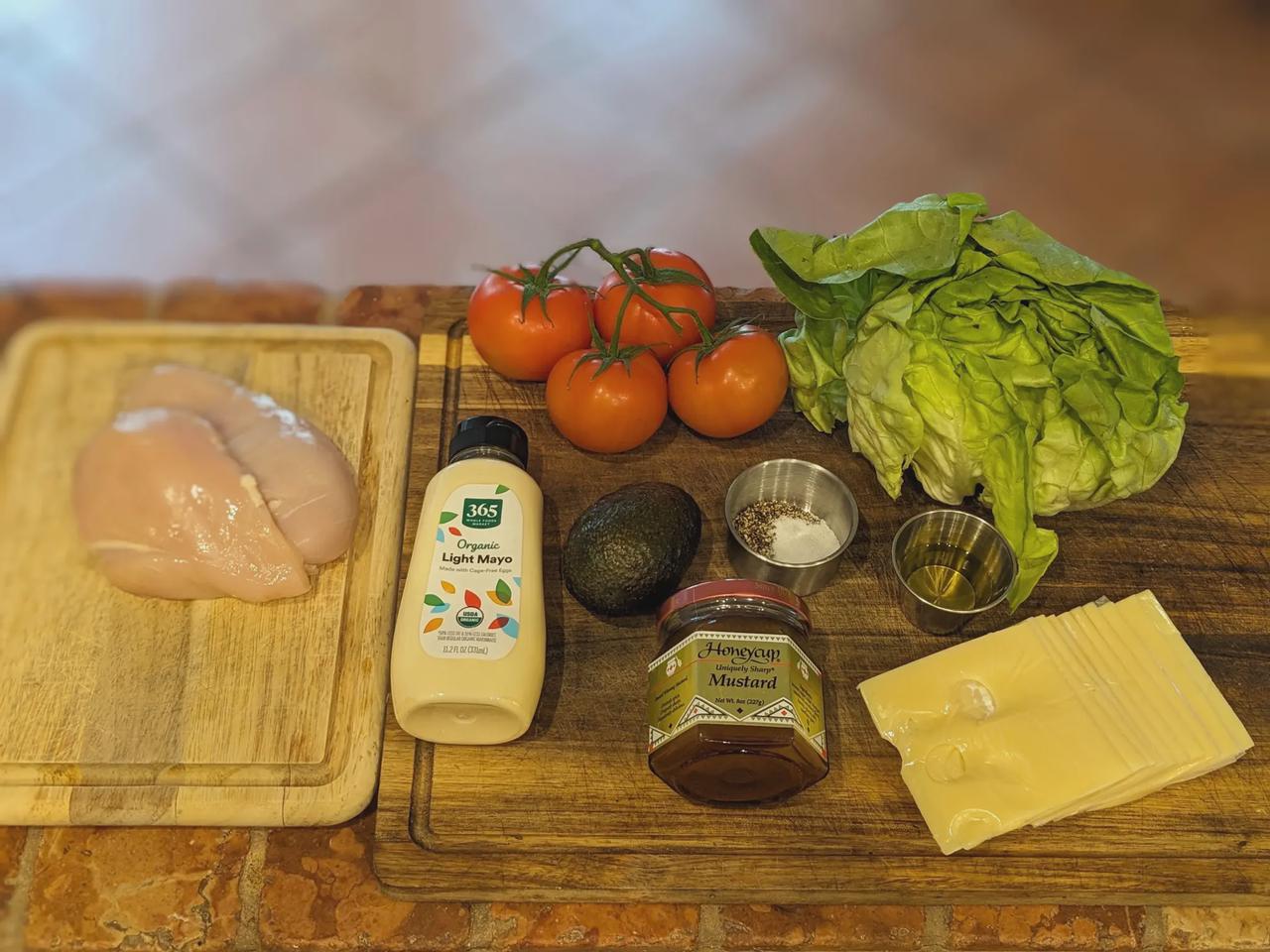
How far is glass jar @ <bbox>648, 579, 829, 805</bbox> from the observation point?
136 cm

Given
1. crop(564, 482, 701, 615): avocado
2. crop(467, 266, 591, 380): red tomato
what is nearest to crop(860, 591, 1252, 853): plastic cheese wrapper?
crop(564, 482, 701, 615): avocado

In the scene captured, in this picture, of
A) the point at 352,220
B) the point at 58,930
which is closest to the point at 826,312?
the point at 58,930

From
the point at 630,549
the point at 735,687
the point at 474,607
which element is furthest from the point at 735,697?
the point at 474,607

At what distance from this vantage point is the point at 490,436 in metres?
1.60

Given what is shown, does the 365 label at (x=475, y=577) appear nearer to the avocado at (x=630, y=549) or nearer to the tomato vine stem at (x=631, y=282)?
the avocado at (x=630, y=549)

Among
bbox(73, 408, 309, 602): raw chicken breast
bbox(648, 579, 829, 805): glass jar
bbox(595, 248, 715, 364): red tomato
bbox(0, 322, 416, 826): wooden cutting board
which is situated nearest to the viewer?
bbox(648, 579, 829, 805): glass jar

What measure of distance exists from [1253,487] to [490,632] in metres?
1.30

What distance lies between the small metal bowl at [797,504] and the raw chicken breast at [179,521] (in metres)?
0.66

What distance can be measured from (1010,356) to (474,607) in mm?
863

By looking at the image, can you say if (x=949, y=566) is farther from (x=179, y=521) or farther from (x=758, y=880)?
(x=179, y=521)

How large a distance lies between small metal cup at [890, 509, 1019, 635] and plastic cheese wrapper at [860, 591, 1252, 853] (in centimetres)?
8

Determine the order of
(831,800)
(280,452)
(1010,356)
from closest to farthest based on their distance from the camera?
1. (831,800)
2. (1010,356)
3. (280,452)

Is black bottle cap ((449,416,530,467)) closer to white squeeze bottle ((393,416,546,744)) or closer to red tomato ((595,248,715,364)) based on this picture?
white squeeze bottle ((393,416,546,744))

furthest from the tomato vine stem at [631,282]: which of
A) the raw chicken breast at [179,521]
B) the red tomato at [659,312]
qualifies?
the raw chicken breast at [179,521]
